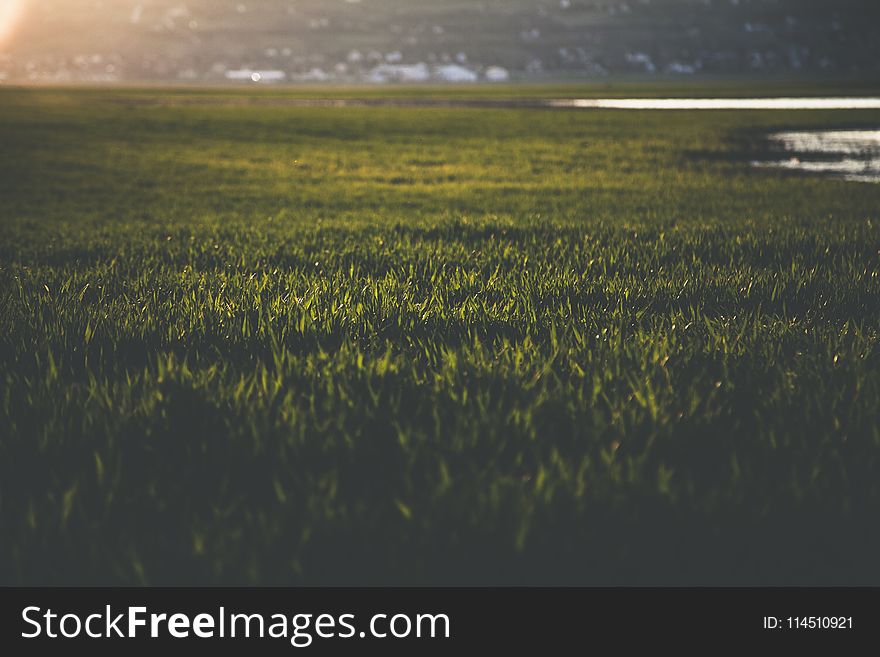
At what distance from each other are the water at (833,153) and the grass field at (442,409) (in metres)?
12.6

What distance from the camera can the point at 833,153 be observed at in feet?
80.9

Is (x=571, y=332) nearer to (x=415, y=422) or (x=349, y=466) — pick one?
(x=415, y=422)

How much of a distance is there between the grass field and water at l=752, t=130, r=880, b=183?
12.6 m

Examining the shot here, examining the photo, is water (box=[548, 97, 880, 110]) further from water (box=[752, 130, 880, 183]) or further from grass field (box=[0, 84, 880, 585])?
grass field (box=[0, 84, 880, 585])

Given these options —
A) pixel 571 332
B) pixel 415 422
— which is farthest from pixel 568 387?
pixel 571 332

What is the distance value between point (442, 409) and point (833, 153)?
86.9ft

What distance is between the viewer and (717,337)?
13.5 feet

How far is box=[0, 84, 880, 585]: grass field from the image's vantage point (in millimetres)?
2264

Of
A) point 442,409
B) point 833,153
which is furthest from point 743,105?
point 442,409

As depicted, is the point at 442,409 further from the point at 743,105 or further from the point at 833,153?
the point at 743,105

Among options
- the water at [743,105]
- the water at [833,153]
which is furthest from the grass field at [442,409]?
the water at [743,105]

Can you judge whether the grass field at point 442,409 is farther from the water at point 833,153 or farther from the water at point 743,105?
the water at point 743,105

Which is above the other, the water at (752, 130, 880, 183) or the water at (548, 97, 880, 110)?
the water at (548, 97, 880, 110)

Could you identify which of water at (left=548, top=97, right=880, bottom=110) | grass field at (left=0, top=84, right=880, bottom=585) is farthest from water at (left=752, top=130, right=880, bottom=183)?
A: water at (left=548, top=97, right=880, bottom=110)
